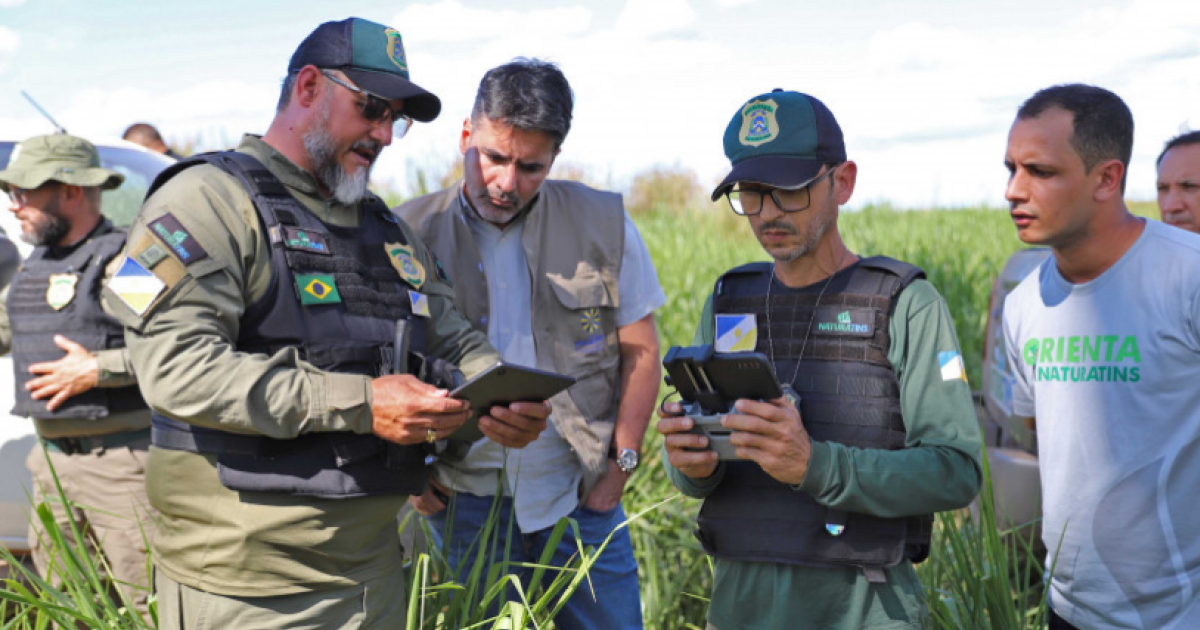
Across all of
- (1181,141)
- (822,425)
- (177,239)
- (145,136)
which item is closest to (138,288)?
(177,239)

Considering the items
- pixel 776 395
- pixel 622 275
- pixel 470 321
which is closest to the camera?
pixel 776 395

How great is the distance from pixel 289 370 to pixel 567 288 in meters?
1.17

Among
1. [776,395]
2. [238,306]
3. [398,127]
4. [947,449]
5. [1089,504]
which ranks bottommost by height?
[1089,504]

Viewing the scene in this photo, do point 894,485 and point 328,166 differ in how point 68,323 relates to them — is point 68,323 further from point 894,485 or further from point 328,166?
point 894,485

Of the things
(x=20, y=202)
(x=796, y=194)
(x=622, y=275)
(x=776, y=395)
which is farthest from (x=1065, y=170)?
(x=20, y=202)

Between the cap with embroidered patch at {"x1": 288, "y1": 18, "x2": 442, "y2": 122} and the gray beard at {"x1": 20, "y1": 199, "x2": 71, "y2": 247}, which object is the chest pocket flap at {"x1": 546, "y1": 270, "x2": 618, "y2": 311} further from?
the gray beard at {"x1": 20, "y1": 199, "x2": 71, "y2": 247}

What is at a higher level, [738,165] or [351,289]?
[738,165]

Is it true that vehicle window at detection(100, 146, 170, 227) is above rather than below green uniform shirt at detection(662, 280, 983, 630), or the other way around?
above

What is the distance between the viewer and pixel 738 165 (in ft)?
8.57

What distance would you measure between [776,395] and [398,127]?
4.20 ft

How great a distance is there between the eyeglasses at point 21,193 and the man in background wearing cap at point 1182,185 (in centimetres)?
457

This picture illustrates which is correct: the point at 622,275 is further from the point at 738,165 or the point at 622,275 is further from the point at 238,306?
the point at 238,306

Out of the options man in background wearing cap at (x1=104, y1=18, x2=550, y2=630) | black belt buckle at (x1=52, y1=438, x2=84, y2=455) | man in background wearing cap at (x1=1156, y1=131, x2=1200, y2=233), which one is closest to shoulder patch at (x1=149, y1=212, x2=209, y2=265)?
man in background wearing cap at (x1=104, y1=18, x2=550, y2=630)

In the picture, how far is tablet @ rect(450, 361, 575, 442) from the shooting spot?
2412 millimetres
